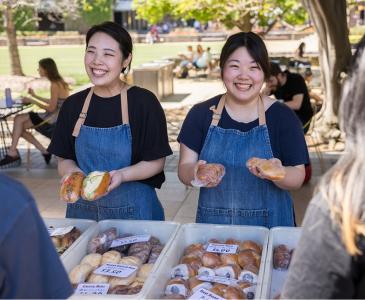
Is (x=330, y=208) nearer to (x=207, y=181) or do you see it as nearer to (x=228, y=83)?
(x=207, y=181)

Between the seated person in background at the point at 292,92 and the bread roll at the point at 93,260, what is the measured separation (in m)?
4.84

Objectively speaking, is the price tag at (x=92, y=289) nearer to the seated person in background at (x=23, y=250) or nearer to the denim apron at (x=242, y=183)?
Answer: the seated person in background at (x=23, y=250)

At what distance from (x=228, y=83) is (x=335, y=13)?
567 centimetres

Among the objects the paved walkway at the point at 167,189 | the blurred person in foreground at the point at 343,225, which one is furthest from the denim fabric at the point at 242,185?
the paved walkway at the point at 167,189

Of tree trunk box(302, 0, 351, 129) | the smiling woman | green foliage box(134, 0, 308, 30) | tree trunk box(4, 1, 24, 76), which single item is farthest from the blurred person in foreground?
tree trunk box(4, 1, 24, 76)

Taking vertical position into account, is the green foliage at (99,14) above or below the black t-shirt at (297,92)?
above

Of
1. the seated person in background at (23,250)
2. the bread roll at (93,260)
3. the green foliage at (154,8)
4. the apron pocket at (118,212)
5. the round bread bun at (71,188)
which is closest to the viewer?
the seated person in background at (23,250)

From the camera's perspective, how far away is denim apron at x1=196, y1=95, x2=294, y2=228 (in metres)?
2.42

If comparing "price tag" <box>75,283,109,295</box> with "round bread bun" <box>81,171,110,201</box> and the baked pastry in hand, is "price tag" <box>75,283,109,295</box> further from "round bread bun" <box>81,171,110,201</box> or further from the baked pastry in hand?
the baked pastry in hand

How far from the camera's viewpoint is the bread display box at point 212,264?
1.81 m

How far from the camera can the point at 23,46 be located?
36.0 metres

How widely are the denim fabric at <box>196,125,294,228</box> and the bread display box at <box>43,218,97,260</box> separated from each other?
608 millimetres

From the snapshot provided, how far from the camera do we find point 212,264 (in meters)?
2.02

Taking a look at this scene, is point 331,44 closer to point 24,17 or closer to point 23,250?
point 23,250
